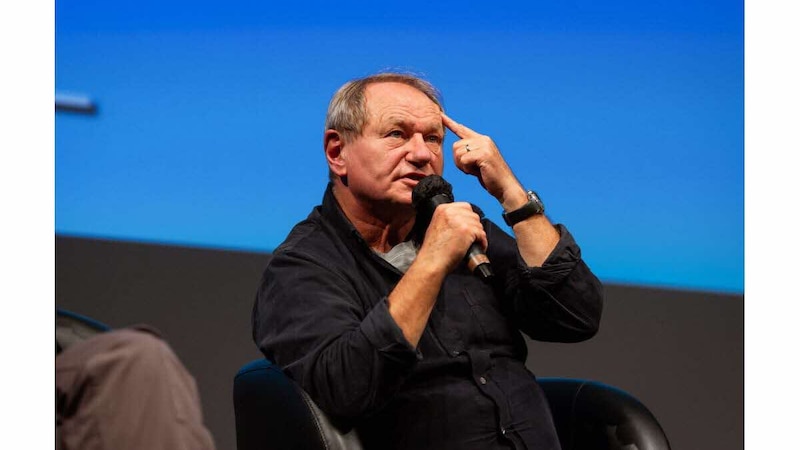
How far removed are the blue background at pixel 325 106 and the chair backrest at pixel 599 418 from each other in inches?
15.4

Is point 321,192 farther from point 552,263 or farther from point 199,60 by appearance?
point 552,263

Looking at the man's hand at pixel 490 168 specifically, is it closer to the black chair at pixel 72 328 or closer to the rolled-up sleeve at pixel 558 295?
the rolled-up sleeve at pixel 558 295

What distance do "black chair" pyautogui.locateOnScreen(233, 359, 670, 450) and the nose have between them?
538 millimetres

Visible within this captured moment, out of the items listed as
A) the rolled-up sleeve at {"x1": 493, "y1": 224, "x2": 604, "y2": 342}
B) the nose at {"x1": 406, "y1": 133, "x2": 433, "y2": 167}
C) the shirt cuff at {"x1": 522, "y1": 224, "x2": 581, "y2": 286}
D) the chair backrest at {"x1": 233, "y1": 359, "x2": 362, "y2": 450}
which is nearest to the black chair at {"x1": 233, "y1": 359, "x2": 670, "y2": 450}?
the chair backrest at {"x1": 233, "y1": 359, "x2": 362, "y2": 450}

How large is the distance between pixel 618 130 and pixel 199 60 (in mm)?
1096

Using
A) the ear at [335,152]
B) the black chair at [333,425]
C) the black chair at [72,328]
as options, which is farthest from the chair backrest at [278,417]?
the black chair at [72,328]

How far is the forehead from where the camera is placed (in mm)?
2268

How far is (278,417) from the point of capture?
6.53ft

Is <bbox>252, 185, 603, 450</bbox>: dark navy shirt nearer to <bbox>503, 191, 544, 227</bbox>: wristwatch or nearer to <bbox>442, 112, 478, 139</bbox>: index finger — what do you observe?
<bbox>503, 191, 544, 227</bbox>: wristwatch

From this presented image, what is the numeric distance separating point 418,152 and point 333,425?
2.07ft

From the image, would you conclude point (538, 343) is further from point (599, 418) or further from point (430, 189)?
point (430, 189)

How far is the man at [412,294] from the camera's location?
1980 millimetres

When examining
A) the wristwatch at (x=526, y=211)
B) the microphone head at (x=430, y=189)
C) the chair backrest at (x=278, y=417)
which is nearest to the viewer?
the chair backrest at (x=278, y=417)

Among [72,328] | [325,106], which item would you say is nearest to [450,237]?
[325,106]
